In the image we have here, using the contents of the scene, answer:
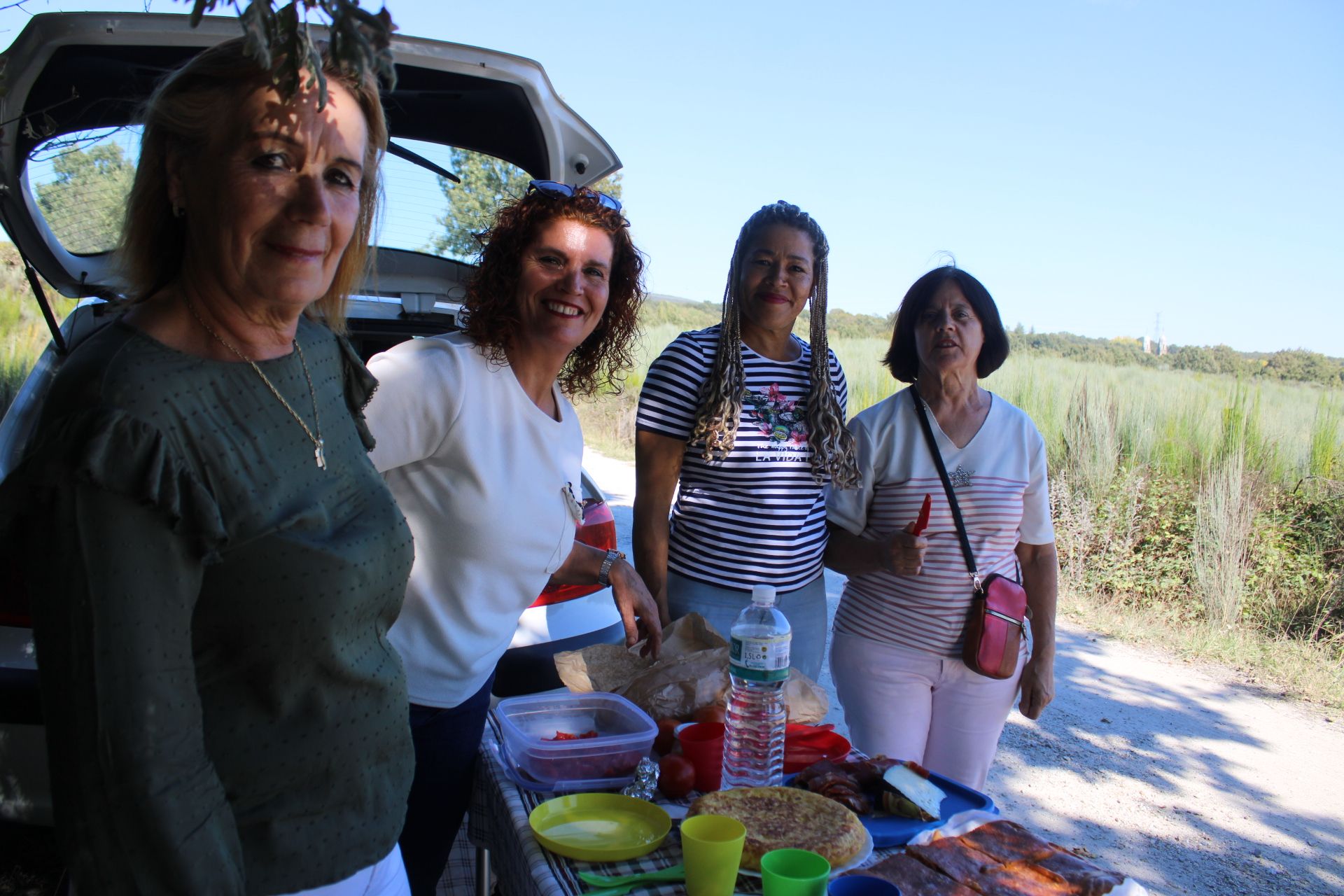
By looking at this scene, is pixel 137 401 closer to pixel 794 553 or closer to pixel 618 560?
pixel 618 560

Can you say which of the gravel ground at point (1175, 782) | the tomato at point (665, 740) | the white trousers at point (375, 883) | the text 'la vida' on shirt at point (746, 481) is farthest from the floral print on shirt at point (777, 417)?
the gravel ground at point (1175, 782)

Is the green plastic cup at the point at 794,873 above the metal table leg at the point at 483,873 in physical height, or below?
above

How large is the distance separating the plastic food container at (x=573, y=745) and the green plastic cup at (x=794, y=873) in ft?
1.53

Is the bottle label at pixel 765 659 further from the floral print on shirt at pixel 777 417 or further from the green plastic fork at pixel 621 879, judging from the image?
the floral print on shirt at pixel 777 417

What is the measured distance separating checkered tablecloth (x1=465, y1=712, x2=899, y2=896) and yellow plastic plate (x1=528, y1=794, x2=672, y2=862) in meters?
0.02

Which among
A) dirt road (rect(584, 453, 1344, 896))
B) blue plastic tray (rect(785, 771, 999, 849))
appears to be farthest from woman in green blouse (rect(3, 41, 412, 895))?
dirt road (rect(584, 453, 1344, 896))

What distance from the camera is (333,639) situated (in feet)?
3.79

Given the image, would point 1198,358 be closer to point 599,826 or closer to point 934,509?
point 934,509

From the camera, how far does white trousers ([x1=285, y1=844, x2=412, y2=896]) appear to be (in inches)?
49.5

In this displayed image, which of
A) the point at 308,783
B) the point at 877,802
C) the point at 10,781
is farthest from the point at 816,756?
the point at 10,781

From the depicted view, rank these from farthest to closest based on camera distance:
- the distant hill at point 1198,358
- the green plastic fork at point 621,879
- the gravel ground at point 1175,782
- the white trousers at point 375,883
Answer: the distant hill at point 1198,358, the gravel ground at point 1175,782, the green plastic fork at point 621,879, the white trousers at point 375,883

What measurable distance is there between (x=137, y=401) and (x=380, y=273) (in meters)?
3.00

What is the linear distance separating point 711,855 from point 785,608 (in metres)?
1.28

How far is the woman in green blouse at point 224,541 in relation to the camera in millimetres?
937
